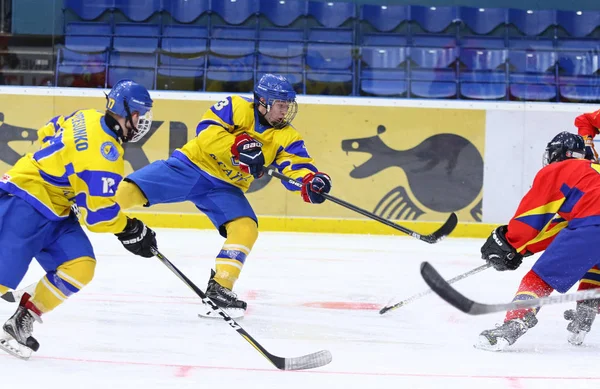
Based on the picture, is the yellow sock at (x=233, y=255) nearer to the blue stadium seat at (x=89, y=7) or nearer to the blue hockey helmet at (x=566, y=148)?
the blue hockey helmet at (x=566, y=148)

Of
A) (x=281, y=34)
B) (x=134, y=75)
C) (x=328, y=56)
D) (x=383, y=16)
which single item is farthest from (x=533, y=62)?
(x=134, y=75)

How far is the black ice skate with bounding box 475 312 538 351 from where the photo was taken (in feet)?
9.25

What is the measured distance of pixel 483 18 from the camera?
809cm

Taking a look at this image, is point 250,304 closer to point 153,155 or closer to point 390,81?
point 153,155

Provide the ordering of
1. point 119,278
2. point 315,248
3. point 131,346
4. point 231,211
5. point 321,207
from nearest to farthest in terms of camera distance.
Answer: point 131,346, point 231,211, point 119,278, point 315,248, point 321,207

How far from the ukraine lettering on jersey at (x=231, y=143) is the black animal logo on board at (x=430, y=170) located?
3.07 m

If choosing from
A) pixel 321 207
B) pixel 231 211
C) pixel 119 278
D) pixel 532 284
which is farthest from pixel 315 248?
pixel 532 284

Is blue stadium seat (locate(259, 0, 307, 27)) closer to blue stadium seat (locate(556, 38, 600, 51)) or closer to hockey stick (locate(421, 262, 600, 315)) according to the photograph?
blue stadium seat (locate(556, 38, 600, 51))

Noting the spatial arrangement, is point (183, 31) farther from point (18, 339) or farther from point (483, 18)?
point (18, 339)

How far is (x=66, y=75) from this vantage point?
7078 millimetres

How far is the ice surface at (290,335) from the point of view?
239 cm

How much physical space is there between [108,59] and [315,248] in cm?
294

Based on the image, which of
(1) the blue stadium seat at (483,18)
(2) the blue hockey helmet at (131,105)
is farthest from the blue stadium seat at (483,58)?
(2) the blue hockey helmet at (131,105)

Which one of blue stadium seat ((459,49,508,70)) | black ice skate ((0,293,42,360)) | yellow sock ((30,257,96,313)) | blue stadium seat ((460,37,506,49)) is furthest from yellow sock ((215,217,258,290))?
blue stadium seat ((460,37,506,49))
